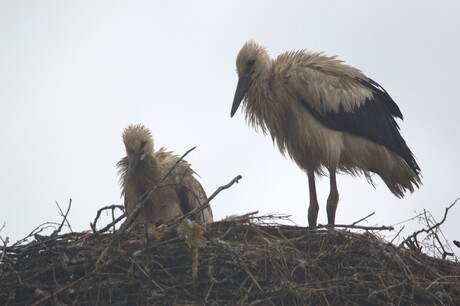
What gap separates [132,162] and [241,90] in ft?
3.70

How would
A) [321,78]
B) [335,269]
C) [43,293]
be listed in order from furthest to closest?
[321,78] < [335,269] < [43,293]

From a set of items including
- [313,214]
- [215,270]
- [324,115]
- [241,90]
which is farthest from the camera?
[313,214]

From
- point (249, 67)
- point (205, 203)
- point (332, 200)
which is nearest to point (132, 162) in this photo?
point (249, 67)

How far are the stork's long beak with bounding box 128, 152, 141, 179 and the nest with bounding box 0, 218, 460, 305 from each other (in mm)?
1671

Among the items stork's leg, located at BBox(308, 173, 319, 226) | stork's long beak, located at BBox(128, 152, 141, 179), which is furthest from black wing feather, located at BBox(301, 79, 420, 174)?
stork's long beak, located at BBox(128, 152, 141, 179)

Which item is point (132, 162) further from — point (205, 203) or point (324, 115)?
point (205, 203)

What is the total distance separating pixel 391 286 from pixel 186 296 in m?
1.34

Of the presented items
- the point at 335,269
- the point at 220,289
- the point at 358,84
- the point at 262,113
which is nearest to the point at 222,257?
the point at 220,289

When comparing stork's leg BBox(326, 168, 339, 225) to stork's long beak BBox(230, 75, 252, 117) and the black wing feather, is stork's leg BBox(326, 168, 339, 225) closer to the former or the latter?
the black wing feather

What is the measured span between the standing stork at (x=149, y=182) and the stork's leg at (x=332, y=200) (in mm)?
1087

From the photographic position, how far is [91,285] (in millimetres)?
5914

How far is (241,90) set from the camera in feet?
26.3

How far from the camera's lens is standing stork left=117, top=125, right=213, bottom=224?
8.12m

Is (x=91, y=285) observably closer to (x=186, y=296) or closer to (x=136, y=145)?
(x=186, y=296)
